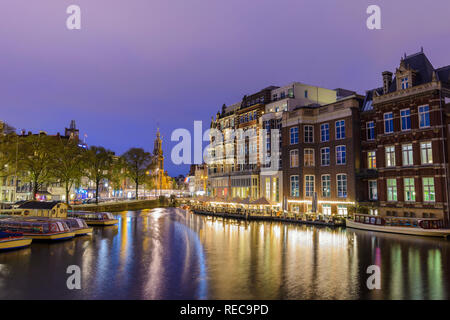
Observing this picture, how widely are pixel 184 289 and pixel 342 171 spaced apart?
140 ft

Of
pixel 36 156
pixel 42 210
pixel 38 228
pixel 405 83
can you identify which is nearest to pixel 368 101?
pixel 405 83

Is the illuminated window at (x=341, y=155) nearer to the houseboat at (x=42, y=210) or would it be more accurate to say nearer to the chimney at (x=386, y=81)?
the chimney at (x=386, y=81)

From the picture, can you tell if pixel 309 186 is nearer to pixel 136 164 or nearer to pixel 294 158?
pixel 294 158

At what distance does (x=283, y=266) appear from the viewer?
24281mm

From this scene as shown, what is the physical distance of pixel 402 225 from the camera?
41406 millimetres

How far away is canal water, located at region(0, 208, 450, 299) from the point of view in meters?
18.4

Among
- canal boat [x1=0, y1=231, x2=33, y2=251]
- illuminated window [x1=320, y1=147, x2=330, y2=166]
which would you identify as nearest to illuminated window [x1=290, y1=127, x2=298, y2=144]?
illuminated window [x1=320, y1=147, x2=330, y2=166]

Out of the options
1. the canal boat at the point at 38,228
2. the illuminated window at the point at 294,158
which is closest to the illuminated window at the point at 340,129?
the illuminated window at the point at 294,158

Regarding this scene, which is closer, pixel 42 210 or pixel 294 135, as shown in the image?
pixel 42 210

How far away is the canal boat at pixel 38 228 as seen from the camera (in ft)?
119

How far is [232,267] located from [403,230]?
2740 centimetres

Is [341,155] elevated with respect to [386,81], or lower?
lower

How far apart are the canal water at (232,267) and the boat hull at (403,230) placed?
6.31 feet

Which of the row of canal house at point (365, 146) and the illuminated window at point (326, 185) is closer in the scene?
the row of canal house at point (365, 146)
